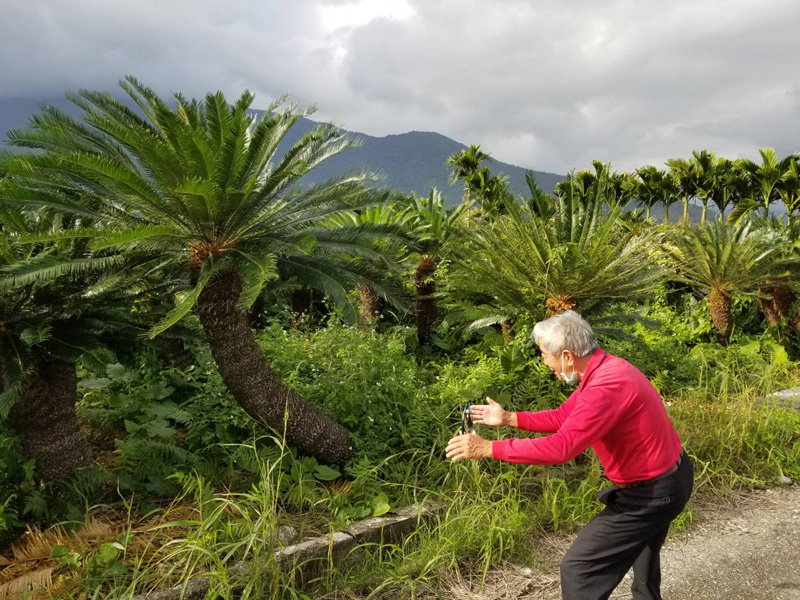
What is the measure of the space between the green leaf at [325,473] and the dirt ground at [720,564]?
115cm

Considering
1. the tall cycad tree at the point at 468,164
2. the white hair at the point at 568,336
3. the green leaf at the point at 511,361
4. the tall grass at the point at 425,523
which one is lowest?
the tall grass at the point at 425,523

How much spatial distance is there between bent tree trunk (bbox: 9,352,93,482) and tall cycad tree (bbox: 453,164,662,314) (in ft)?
14.0

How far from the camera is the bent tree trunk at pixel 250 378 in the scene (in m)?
3.79

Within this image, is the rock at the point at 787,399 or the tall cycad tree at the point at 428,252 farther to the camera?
the tall cycad tree at the point at 428,252

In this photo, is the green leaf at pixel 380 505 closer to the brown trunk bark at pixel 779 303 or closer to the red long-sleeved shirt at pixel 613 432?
the red long-sleeved shirt at pixel 613 432

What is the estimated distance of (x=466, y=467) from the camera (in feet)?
14.2

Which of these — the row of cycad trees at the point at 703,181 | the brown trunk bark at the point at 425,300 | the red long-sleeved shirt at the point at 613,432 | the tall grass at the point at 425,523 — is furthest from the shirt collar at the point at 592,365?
the row of cycad trees at the point at 703,181

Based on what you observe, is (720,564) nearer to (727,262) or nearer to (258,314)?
(258,314)

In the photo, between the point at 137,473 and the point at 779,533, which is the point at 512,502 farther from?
the point at 137,473

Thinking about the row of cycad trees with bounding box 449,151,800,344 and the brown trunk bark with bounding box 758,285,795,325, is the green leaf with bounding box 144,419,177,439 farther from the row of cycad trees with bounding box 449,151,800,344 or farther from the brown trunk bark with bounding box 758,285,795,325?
the brown trunk bark with bounding box 758,285,795,325

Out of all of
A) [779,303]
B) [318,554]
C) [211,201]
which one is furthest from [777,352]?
[211,201]

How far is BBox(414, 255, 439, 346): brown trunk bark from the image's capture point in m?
8.00

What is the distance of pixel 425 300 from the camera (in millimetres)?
8008

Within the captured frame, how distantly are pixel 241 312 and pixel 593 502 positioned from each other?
3.06 metres
